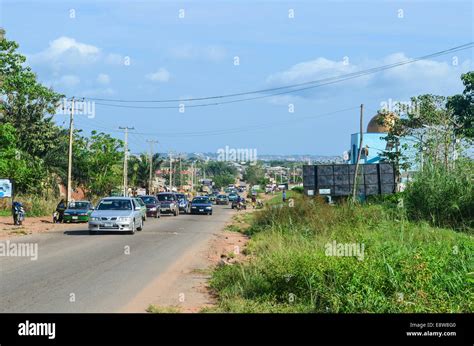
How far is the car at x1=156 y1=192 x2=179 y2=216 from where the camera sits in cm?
4800

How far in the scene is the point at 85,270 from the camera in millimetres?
15688

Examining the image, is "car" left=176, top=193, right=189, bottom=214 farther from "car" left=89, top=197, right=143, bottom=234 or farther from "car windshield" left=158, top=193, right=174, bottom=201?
"car" left=89, top=197, right=143, bottom=234

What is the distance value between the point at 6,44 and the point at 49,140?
47.7 ft

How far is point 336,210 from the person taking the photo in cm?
2383

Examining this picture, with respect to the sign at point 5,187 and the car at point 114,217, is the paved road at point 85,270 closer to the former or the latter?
the car at point 114,217

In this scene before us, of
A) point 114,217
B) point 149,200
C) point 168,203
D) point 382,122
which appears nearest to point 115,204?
point 114,217

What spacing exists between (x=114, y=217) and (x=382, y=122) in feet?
138

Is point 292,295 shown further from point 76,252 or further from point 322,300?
point 76,252

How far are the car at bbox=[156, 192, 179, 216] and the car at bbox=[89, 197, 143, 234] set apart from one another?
761 inches

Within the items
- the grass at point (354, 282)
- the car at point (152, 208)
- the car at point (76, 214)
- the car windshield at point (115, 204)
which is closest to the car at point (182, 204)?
the car at point (152, 208)

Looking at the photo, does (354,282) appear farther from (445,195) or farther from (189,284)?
(445,195)

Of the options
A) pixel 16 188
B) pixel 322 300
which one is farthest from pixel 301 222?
pixel 16 188

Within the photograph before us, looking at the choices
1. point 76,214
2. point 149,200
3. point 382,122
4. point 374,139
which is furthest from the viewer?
point 374,139

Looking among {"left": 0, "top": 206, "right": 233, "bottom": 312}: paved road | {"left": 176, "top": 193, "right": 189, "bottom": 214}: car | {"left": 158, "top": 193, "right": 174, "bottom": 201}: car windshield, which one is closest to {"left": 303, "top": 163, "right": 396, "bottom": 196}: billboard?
{"left": 158, "top": 193, "right": 174, "bottom": 201}: car windshield
